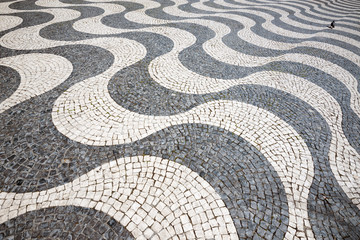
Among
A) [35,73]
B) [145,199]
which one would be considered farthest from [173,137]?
[35,73]

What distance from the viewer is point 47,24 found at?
27.8 feet

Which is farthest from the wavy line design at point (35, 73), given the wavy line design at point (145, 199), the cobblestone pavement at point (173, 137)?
the wavy line design at point (145, 199)

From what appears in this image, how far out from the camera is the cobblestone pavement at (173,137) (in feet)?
9.17

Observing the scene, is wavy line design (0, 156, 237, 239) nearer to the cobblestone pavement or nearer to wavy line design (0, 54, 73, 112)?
the cobblestone pavement

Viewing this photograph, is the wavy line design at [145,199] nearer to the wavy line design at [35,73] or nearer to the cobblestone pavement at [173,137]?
the cobblestone pavement at [173,137]

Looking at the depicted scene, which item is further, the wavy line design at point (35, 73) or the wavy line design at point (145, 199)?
the wavy line design at point (35, 73)

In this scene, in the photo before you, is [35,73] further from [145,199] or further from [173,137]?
[145,199]

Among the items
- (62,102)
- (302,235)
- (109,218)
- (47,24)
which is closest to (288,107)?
(302,235)

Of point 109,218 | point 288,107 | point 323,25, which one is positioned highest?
point 323,25

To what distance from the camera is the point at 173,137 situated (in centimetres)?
395

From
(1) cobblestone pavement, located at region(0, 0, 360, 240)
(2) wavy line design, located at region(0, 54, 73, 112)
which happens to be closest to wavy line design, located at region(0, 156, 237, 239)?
(1) cobblestone pavement, located at region(0, 0, 360, 240)

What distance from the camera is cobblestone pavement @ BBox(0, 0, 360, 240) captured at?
2796 mm

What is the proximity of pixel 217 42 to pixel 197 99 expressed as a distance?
4.12m

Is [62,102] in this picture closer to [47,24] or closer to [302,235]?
[302,235]
